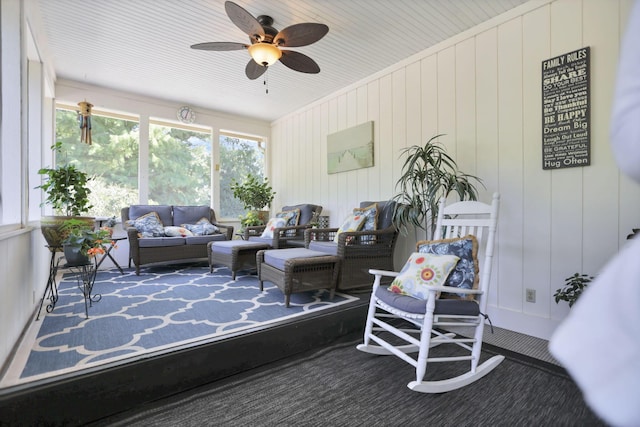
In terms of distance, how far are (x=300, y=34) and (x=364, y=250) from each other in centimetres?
197

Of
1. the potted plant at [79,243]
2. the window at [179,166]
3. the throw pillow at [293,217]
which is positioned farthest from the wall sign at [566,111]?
the window at [179,166]

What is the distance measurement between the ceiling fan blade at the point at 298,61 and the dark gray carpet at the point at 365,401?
2516mm

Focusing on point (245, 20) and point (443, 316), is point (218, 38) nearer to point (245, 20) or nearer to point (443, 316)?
point (245, 20)

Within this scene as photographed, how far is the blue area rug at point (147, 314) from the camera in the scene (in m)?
1.76

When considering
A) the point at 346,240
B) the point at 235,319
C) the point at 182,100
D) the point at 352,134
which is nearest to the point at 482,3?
the point at 352,134

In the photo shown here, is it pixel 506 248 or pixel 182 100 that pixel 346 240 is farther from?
pixel 182 100

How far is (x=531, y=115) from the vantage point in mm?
2404

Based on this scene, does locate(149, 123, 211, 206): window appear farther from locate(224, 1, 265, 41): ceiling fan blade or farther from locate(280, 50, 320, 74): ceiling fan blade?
locate(224, 1, 265, 41): ceiling fan blade

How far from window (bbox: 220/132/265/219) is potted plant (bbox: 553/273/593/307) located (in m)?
4.77

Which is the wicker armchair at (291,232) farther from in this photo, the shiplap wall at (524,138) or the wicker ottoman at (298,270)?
the shiplap wall at (524,138)

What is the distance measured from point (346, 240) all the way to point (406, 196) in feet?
2.44

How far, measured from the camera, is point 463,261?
1.85 m

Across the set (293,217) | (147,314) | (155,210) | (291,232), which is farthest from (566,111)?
(155,210)

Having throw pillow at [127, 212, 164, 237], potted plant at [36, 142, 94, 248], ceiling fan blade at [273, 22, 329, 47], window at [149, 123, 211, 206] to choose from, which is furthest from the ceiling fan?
window at [149, 123, 211, 206]
